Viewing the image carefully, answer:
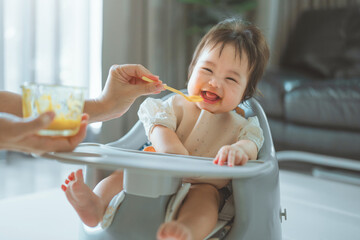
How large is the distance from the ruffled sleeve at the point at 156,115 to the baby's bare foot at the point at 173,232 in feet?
1.02

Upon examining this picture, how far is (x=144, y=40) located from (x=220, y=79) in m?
1.42

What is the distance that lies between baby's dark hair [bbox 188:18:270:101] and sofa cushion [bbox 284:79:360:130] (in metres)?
0.79

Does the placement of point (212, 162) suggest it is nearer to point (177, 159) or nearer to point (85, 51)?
point (177, 159)

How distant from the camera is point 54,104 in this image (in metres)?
0.56

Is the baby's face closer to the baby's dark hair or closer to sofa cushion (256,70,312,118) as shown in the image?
the baby's dark hair

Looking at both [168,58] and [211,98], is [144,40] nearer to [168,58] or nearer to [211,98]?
[168,58]

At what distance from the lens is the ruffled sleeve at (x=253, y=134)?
0.81m

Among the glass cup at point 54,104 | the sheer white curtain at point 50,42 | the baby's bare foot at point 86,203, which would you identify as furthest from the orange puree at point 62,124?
the sheer white curtain at point 50,42

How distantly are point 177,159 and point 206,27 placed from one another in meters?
1.78

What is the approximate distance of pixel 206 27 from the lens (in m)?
2.29

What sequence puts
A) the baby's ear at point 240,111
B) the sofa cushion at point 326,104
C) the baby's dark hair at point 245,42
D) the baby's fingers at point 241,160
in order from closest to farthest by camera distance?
the baby's fingers at point 241,160, the baby's dark hair at point 245,42, the baby's ear at point 240,111, the sofa cushion at point 326,104

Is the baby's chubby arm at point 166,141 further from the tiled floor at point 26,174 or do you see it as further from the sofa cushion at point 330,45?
the sofa cushion at point 330,45

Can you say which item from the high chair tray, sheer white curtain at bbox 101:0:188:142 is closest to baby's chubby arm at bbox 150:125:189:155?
the high chair tray

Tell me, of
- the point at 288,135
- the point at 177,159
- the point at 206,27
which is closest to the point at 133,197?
the point at 177,159
